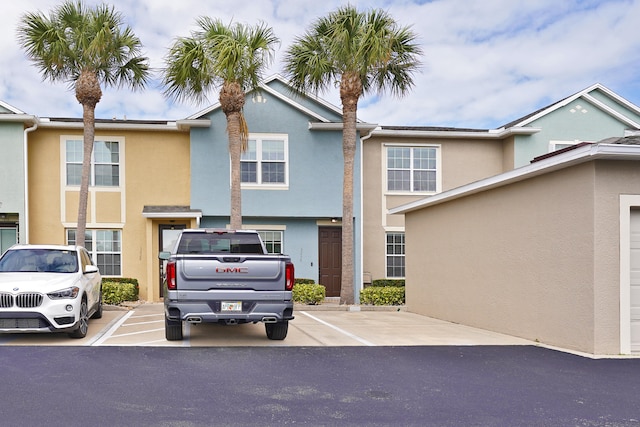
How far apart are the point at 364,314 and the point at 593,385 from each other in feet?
30.0

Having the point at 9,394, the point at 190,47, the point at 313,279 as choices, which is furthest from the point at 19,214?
the point at 9,394

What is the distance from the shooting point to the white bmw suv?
9.64m

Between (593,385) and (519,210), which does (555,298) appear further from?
(593,385)

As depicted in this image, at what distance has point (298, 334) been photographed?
37.7 feet

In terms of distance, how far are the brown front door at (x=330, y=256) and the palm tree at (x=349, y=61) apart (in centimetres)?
297

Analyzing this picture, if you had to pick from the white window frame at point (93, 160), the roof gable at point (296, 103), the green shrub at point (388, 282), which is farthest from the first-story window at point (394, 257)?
the white window frame at point (93, 160)

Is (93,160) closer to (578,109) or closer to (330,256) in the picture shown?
(330,256)

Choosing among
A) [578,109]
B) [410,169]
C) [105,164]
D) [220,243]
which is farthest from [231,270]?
[578,109]

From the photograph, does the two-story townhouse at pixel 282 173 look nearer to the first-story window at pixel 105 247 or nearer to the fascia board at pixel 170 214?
the fascia board at pixel 170 214

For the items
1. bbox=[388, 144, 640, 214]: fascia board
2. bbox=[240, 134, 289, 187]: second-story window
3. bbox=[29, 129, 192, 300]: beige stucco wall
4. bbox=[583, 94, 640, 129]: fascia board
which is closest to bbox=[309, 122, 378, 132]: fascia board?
bbox=[240, 134, 289, 187]: second-story window

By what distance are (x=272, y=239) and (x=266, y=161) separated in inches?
106

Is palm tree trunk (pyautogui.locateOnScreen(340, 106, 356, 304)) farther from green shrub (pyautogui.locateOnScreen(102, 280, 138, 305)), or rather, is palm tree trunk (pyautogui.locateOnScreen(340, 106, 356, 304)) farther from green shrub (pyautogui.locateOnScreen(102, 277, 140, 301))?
green shrub (pyautogui.locateOnScreen(102, 277, 140, 301))

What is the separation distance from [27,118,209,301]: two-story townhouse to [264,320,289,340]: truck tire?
9575 mm

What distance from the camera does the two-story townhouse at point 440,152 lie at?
20.8 metres
